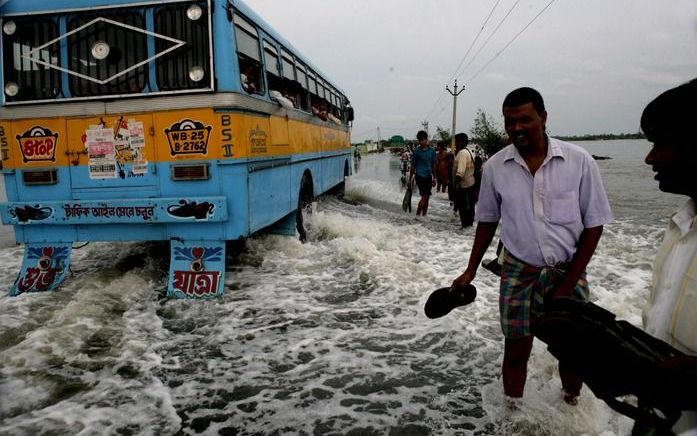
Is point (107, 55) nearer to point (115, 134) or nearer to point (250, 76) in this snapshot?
point (115, 134)

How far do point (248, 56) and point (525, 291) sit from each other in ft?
13.9

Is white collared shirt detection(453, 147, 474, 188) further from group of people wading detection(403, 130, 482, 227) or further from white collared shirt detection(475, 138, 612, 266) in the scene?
white collared shirt detection(475, 138, 612, 266)

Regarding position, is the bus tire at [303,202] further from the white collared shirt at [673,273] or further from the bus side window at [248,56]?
the white collared shirt at [673,273]

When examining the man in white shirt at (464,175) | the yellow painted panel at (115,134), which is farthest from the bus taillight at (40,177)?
the man in white shirt at (464,175)

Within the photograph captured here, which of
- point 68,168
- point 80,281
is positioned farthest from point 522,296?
point 80,281

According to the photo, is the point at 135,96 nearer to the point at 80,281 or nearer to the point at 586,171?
the point at 80,281

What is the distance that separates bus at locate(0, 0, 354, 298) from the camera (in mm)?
4816

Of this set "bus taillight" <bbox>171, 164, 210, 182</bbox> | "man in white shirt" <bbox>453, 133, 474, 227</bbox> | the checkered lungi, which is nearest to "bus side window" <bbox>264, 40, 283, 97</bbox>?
"bus taillight" <bbox>171, 164, 210, 182</bbox>

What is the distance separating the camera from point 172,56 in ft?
16.0

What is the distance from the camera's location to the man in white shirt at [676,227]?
1281 millimetres

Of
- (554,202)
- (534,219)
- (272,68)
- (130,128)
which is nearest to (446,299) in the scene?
(534,219)

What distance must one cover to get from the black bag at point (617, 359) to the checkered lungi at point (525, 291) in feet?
3.52

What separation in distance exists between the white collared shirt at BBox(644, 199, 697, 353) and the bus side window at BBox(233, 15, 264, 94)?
4.44m

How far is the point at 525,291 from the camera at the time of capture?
2.63 metres
